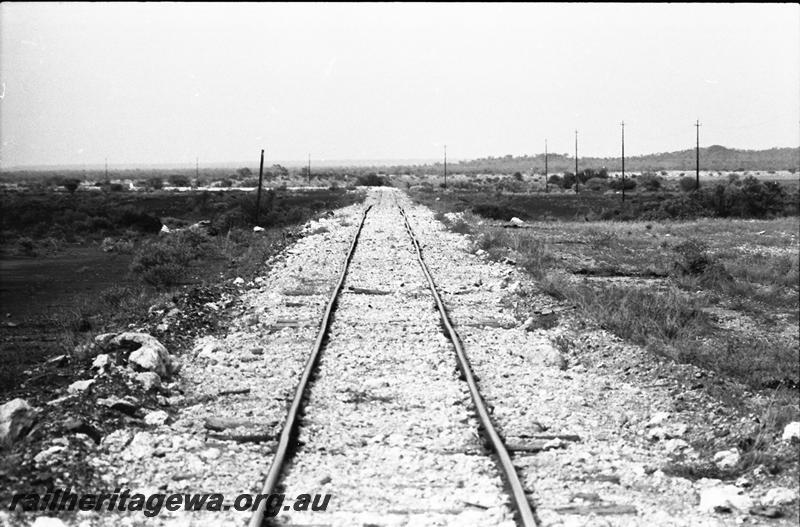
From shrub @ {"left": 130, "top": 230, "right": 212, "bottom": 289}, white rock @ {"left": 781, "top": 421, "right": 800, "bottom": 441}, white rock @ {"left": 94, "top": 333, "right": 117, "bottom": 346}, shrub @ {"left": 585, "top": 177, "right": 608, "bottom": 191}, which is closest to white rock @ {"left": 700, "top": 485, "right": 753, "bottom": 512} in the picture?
white rock @ {"left": 781, "top": 421, "right": 800, "bottom": 441}

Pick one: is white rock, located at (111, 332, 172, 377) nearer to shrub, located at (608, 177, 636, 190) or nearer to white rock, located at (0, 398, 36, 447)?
white rock, located at (0, 398, 36, 447)

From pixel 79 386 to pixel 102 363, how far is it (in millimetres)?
788

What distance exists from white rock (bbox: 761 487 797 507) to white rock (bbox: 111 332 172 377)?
6.31 m

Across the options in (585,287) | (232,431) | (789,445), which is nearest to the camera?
(789,445)

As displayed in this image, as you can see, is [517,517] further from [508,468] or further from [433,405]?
[433,405]

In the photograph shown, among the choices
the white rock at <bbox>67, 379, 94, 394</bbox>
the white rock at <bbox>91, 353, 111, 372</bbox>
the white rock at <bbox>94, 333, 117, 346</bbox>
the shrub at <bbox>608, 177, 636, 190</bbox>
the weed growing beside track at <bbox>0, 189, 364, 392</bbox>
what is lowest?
the weed growing beside track at <bbox>0, 189, 364, 392</bbox>

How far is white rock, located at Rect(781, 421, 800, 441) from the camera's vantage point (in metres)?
7.25

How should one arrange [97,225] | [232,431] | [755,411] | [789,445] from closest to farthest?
[789,445] < [232,431] < [755,411] < [97,225]

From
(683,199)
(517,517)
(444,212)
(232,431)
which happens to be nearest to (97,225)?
(444,212)

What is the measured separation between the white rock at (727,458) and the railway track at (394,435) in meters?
1.87

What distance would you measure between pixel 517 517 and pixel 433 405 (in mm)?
2735

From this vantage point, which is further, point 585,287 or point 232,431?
point 585,287

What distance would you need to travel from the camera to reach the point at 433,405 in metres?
8.45

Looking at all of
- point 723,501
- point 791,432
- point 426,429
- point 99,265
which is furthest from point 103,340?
point 99,265
